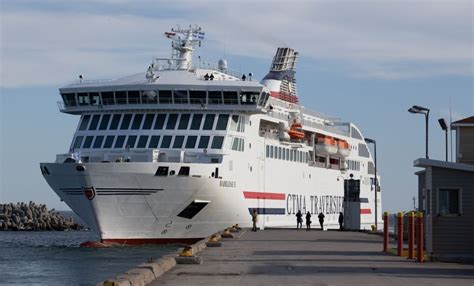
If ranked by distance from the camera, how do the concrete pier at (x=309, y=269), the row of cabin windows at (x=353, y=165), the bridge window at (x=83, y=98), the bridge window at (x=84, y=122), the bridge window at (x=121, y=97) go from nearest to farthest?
the concrete pier at (x=309, y=269) < the bridge window at (x=121, y=97) < the bridge window at (x=83, y=98) < the bridge window at (x=84, y=122) < the row of cabin windows at (x=353, y=165)

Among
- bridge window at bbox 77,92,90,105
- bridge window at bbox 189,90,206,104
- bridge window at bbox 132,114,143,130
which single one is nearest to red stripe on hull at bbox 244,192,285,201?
bridge window at bbox 189,90,206,104

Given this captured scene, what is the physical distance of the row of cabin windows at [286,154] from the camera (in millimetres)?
56594

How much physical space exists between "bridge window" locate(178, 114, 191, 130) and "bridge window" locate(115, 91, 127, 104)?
299 centimetres

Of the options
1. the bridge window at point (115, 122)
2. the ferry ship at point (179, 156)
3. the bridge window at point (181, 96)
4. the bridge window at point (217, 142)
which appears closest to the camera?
the ferry ship at point (179, 156)

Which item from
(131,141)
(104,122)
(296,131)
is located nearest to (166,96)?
(131,141)

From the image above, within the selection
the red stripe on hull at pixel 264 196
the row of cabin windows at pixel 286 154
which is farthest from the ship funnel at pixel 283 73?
the red stripe on hull at pixel 264 196

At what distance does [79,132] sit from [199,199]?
921 cm

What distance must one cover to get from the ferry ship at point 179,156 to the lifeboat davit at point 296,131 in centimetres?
10

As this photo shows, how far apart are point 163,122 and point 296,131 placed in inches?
522

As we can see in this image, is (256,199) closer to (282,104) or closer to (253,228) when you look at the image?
(253,228)

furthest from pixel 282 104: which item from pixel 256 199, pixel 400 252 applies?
pixel 400 252

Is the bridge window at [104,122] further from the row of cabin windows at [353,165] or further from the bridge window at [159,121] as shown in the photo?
the row of cabin windows at [353,165]

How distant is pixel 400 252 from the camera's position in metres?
28.2

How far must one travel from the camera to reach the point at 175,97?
1967 inches
